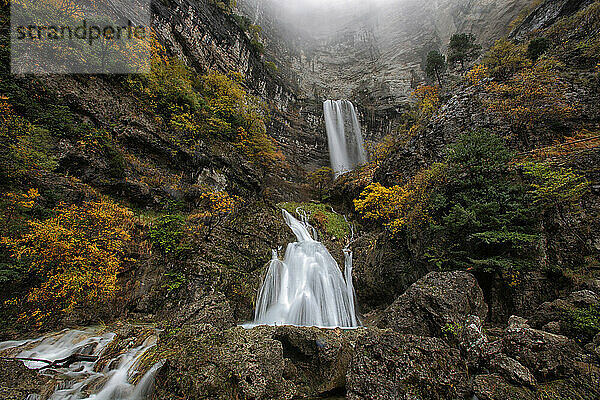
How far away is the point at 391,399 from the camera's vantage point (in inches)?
107

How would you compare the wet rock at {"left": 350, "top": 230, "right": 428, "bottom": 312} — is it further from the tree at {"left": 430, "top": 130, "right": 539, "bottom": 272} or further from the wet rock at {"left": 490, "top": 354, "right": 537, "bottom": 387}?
the wet rock at {"left": 490, "top": 354, "right": 537, "bottom": 387}

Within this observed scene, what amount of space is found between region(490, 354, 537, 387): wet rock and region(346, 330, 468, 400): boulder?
42 centimetres

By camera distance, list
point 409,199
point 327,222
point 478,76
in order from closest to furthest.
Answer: point 409,199, point 478,76, point 327,222

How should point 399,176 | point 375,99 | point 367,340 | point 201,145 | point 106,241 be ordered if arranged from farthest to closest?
point 375,99 < point 201,145 < point 399,176 < point 106,241 < point 367,340

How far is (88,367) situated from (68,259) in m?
2.58

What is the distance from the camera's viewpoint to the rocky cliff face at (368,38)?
2755 cm

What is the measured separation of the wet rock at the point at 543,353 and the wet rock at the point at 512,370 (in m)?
0.18

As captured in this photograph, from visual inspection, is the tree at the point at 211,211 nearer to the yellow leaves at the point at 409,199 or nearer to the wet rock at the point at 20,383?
the wet rock at the point at 20,383

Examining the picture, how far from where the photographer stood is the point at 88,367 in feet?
14.2

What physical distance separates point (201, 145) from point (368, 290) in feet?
37.3

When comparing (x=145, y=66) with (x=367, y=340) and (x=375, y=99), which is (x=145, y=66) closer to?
(x=367, y=340)

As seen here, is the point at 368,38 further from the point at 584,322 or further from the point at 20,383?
the point at 20,383

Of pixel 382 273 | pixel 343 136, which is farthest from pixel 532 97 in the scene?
pixel 343 136

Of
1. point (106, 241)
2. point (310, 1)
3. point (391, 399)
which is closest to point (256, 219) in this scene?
point (106, 241)
